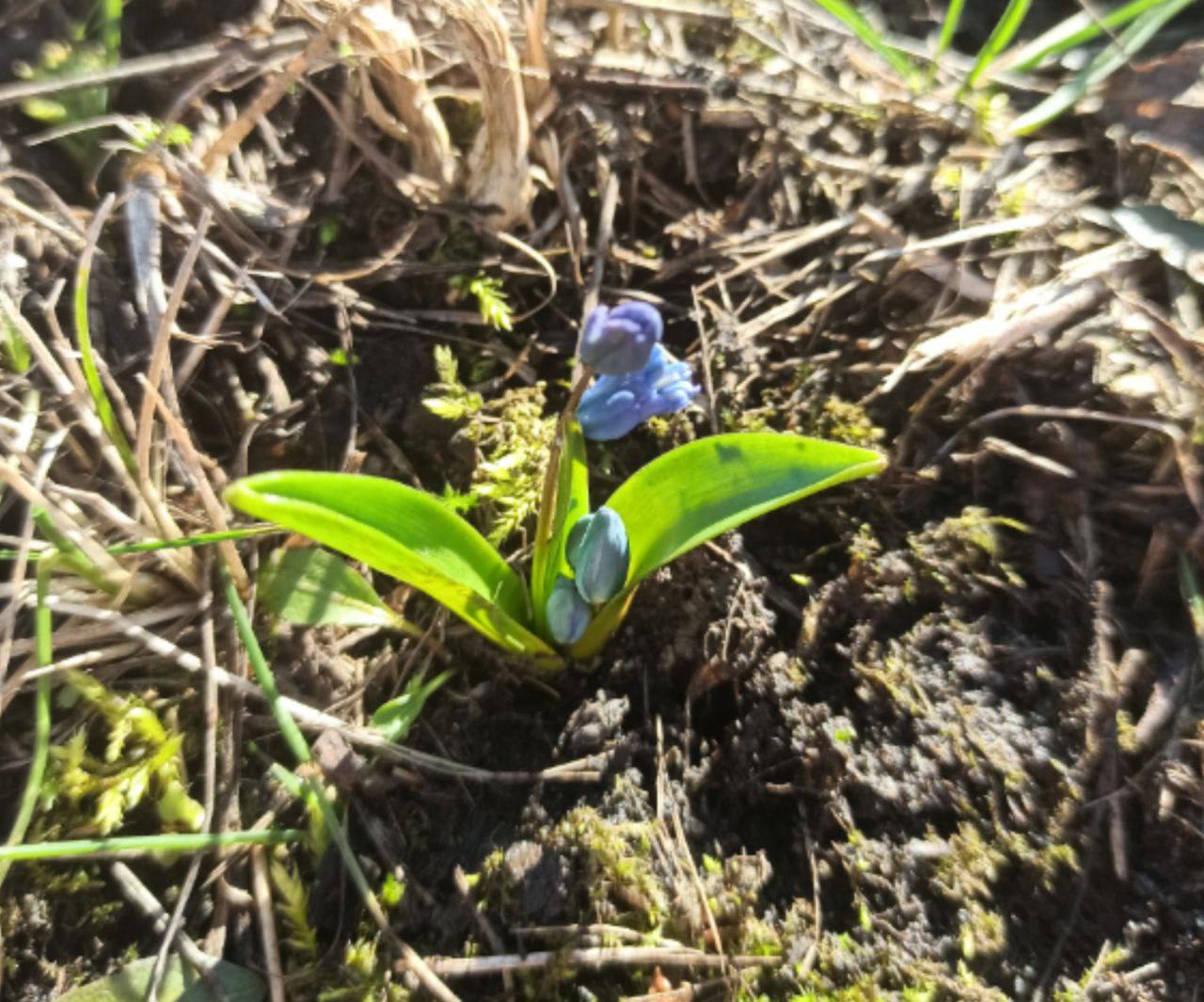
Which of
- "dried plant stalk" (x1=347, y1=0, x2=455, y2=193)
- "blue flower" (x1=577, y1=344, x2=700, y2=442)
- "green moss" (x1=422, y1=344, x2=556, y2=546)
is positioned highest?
"dried plant stalk" (x1=347, y1=0, x2=455, y2=193)

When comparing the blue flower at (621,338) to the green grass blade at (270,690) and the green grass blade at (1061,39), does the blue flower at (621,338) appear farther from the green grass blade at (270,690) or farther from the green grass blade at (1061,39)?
the green grass blade at (1061,39)

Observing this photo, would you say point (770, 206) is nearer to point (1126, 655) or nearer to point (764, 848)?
point (1126, 655)

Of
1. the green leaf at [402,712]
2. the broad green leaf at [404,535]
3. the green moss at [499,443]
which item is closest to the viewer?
the broad green leaf at [404,535]

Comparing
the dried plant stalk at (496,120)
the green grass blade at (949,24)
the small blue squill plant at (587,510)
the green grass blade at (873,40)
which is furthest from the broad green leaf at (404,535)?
the green grass blade at (949,24)

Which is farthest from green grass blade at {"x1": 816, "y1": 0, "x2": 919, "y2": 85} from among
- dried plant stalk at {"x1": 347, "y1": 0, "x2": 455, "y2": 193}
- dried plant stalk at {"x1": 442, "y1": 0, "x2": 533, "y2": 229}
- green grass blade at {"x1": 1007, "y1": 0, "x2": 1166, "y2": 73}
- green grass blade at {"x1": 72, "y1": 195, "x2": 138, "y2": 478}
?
green grass blade at {"x1": 72, "y1": 195, "x2": 138, "y2": 478}

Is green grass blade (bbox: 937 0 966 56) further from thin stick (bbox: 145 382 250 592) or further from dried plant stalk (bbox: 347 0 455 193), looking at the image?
thin stick (bbox: 145 382 250 592)
